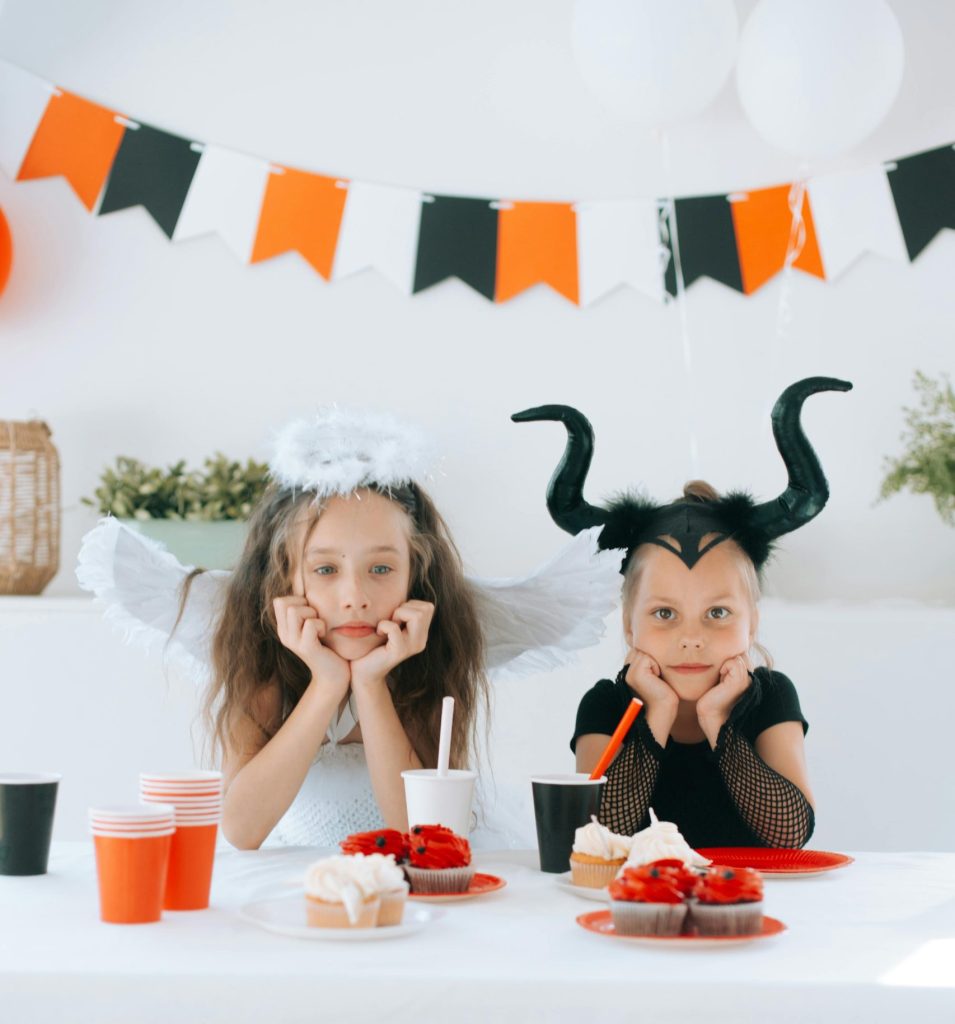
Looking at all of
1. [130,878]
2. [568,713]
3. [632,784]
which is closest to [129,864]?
[130,878]

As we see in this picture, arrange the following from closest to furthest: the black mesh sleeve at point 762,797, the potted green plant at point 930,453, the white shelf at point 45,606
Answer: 1. the black mesh sleeve at point 762,797
2. the white shelf at point 45,606
3. the potted green plant at point 930,453

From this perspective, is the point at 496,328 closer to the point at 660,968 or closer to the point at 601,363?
the point at 601,363

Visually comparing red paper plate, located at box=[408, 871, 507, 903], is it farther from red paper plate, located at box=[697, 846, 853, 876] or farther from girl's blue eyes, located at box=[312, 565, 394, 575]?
girl's blue eyes, located at box=[312, 565, 394, 575]

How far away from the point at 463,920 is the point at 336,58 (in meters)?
2.32

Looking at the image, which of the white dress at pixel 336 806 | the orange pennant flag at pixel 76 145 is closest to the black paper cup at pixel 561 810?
the white dress at pixel 336 806

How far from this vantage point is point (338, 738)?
174 centimetres

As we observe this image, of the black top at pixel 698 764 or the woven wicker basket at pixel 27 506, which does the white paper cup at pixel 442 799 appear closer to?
the black top at pixel 698 764

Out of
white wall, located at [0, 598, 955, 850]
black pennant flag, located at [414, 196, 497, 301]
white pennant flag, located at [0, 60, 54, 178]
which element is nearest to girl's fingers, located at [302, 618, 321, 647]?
white wall, located at [0, 598, 955, 850]

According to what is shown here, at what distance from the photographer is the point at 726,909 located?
842 millimetres

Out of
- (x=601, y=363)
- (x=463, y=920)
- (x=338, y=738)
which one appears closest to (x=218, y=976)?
(x=463, y=920)

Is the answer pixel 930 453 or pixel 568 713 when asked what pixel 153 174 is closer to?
pixel 568 713

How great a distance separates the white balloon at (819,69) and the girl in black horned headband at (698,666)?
3.47ft

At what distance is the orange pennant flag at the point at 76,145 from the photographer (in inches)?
110

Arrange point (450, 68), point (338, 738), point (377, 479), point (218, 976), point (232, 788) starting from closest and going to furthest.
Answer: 1. point (218, 976)
2. point (232, 788)
3. point (377, 479)
4. point (338, 738)
5. point (450, 68)
